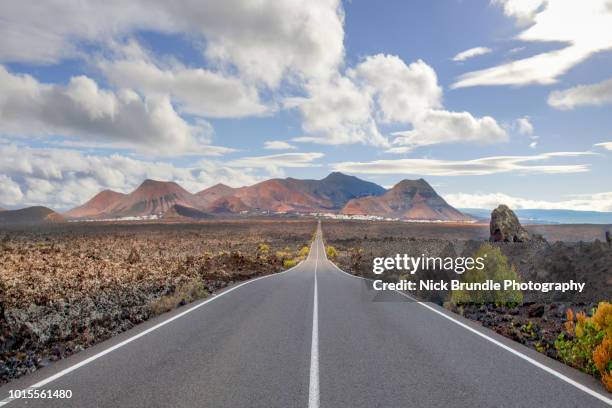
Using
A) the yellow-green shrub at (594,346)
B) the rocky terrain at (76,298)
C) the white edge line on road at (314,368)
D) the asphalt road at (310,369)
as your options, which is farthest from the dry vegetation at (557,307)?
the rocky terrain at (76,298)

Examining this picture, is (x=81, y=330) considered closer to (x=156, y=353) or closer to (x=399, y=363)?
(x=156, y=353)

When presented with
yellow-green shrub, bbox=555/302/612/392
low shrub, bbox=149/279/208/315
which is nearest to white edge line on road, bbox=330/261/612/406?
yellow-green shrub, bbox=555/302/612/392

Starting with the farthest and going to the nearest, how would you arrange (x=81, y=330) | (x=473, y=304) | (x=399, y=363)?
(x=473, y=304) → (x=81, y=330) → (x=399, y=363)

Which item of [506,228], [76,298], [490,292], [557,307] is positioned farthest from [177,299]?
[506,228]

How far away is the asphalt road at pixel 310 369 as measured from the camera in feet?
20.3

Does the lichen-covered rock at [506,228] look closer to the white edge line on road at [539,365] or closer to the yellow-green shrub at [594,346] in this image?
the white edge line on road at [539,365]

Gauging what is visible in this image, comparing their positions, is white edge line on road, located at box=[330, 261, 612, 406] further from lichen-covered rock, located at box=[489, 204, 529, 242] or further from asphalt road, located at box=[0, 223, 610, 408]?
lichen-covered rock, located at box=[489, 204, 529, 242]

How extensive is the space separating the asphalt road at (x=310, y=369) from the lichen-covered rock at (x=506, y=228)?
3749 centimetres

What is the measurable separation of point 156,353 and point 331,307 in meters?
6.94

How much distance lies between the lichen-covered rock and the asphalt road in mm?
37489

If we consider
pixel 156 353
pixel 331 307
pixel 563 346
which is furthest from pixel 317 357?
pixel 331 307

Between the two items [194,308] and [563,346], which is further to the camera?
[194,308]

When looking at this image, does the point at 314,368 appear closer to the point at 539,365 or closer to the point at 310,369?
the point at 310,369

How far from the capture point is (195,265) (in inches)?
1205
